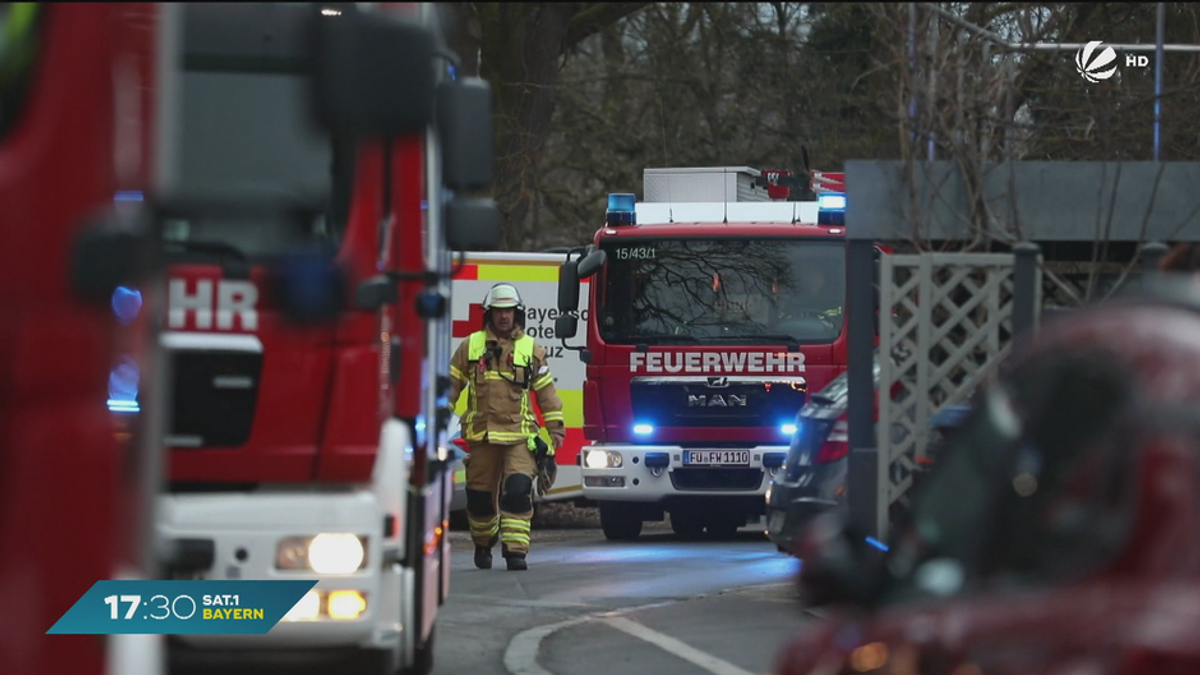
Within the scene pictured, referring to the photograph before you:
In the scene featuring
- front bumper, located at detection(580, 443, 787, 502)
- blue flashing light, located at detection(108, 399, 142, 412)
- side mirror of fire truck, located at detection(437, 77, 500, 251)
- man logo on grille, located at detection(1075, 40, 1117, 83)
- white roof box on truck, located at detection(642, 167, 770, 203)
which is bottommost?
front bumper, located at detection(580, 443, 787, 502)

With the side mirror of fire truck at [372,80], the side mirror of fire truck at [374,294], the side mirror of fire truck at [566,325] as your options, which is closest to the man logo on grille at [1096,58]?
the side mirror of fire truck at [566,325]

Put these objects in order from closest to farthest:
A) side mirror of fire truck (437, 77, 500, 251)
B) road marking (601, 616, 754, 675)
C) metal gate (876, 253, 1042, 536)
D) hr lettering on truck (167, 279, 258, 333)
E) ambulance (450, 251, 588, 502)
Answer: hr lettering on truck (167, 279, 258, 333), side mirror of fire truck (437, 77, 500, 251), road marking (601, 616, 754, 675), metal gate (876, 253, 1042, 536), ambulance (450, 251, 588, 502)

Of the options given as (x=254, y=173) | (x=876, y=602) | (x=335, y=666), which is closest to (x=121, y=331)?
(x=876, y=602)

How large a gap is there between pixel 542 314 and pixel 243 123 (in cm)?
1182

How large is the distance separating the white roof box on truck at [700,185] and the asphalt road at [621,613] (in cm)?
330

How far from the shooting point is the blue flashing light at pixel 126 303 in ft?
11.3

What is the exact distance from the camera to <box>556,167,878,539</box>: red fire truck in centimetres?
1550

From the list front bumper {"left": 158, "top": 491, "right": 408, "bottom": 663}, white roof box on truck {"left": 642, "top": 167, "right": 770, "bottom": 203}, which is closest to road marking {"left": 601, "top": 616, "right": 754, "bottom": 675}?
front bumper {"left": 158, "top": 491, "right": 408, "bottom": 663}

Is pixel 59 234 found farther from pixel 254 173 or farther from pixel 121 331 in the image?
pixel 254 173

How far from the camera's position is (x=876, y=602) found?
3725 millimetres

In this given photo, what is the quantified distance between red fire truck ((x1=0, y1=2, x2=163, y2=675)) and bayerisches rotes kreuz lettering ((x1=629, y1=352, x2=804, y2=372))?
475 inches

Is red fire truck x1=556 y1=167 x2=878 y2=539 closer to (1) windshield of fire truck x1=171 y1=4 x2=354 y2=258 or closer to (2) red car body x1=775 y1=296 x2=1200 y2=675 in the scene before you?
(1) windshield of fire truck x1=171 y1=4 x2=354 y2=258

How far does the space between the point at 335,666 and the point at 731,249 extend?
9.55 metres

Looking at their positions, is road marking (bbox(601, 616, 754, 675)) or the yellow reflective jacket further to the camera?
the yellow reflective jacket
